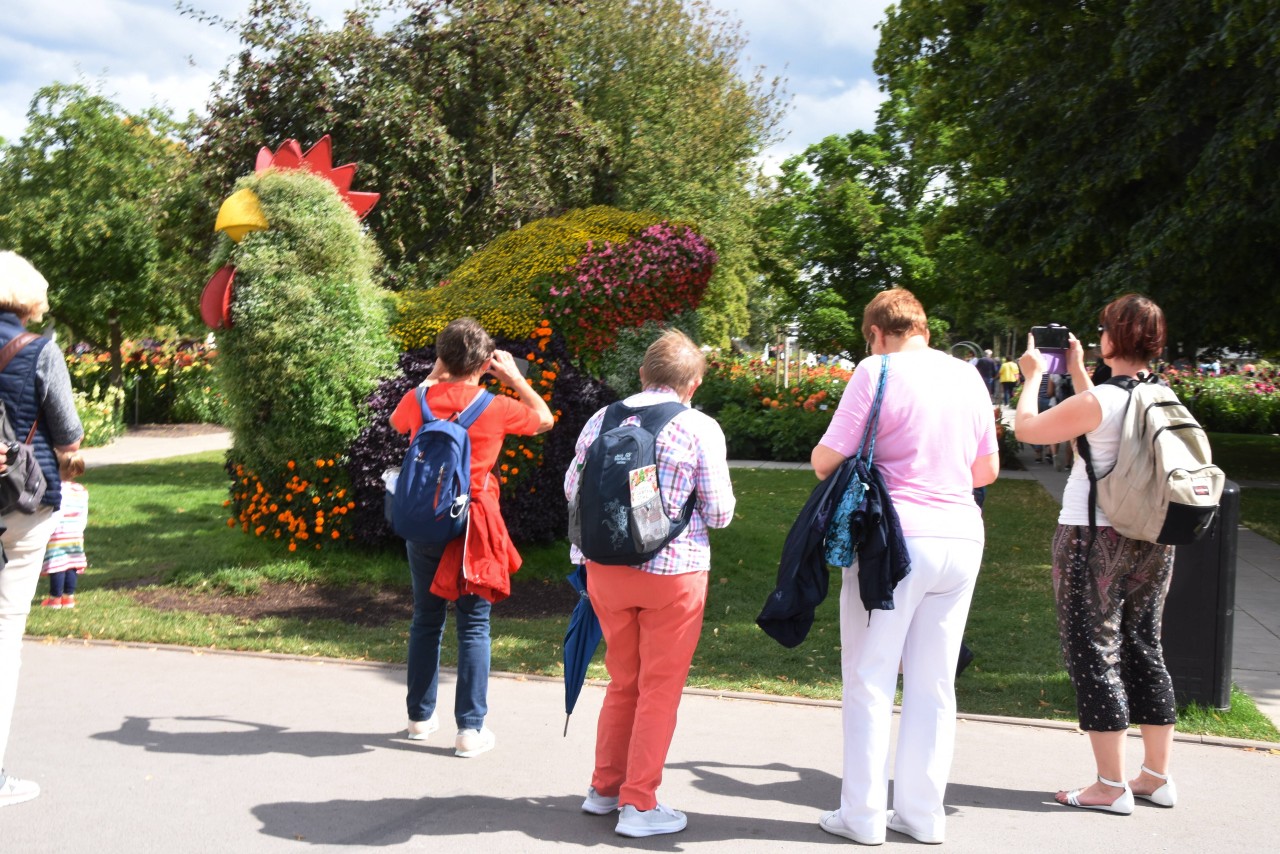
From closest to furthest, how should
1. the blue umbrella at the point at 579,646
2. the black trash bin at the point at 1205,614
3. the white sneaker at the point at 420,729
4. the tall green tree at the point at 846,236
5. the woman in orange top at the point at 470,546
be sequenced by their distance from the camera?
the blue umbrella at the point at 579,646, the woman in orange top at the point at 470,546, the white sneaker at the point at 420,729, the black trash bin at the point at 1205,614, the tall green tree at the point at 846,236

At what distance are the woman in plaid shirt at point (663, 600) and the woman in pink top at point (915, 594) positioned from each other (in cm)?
41

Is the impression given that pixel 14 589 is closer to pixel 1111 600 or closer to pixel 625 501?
pixel 625 501

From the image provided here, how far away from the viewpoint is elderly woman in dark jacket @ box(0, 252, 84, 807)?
3.99 metres

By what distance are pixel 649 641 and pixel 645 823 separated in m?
0.62

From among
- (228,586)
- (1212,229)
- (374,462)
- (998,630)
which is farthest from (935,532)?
(1212,229)

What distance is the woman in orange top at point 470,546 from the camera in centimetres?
457

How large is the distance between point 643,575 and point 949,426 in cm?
114

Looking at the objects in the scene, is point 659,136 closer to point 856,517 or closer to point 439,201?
point 439,201

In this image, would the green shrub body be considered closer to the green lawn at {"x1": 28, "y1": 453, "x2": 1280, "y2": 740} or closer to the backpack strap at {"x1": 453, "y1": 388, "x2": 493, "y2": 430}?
the green lawn at {"x1": 28, "y1": 453, "x2": 1280, "y2": 740}

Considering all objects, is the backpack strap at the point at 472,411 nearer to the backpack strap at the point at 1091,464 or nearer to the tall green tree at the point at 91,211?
the backpack strap at the point at 1091,464

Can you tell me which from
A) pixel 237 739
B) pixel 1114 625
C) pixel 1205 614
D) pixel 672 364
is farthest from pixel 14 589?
pixel 1205 614

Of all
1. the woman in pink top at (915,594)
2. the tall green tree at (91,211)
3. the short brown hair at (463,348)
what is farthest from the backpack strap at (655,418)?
the tall green tree at (91,211)

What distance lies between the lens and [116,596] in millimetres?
7855

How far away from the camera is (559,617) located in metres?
7.43
